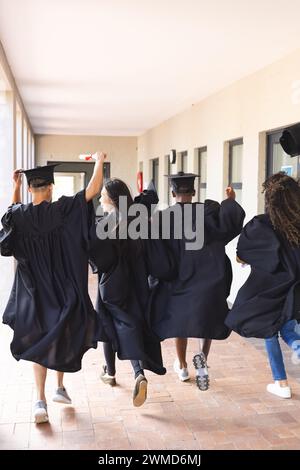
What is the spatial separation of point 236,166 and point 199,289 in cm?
368

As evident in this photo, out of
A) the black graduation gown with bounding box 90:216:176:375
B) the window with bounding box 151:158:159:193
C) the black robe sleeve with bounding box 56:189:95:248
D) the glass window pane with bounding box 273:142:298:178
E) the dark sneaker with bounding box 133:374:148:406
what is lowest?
the dark sneaker with bounding box 133:374:148:406

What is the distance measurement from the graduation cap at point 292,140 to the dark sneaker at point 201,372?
5.17ft

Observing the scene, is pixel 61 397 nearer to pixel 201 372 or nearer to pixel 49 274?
pixel 49 274

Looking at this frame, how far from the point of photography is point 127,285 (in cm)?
350

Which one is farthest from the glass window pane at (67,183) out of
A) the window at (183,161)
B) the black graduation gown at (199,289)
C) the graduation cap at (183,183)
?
the black graduation gown at (199,289)

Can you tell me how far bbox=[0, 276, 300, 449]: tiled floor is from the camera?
3.04 metres

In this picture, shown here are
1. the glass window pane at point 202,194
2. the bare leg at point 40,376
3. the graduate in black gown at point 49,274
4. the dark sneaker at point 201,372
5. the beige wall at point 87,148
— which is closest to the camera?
the graduate in black gown at point 49,274

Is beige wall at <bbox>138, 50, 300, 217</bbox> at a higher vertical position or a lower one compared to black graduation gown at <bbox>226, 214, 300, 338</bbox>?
higher

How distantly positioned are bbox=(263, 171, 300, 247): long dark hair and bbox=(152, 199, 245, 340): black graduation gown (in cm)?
28

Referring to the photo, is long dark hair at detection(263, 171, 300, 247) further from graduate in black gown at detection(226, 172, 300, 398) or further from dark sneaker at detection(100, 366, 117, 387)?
dark sneaker at detection(100, 366, 117, 387)

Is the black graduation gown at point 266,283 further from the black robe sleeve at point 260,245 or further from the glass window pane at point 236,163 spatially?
the glass window pane at point 236,163

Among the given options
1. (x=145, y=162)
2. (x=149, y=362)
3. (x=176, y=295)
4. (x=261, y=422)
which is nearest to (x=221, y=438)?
(x=261, y=422)

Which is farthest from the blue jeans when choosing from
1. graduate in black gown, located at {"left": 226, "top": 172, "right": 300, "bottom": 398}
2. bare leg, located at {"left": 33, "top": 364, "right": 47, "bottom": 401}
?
bare leg, located at {"left": 33, "top": 364, "right": 47, "bottom": 401}

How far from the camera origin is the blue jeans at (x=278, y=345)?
11.5 feet
